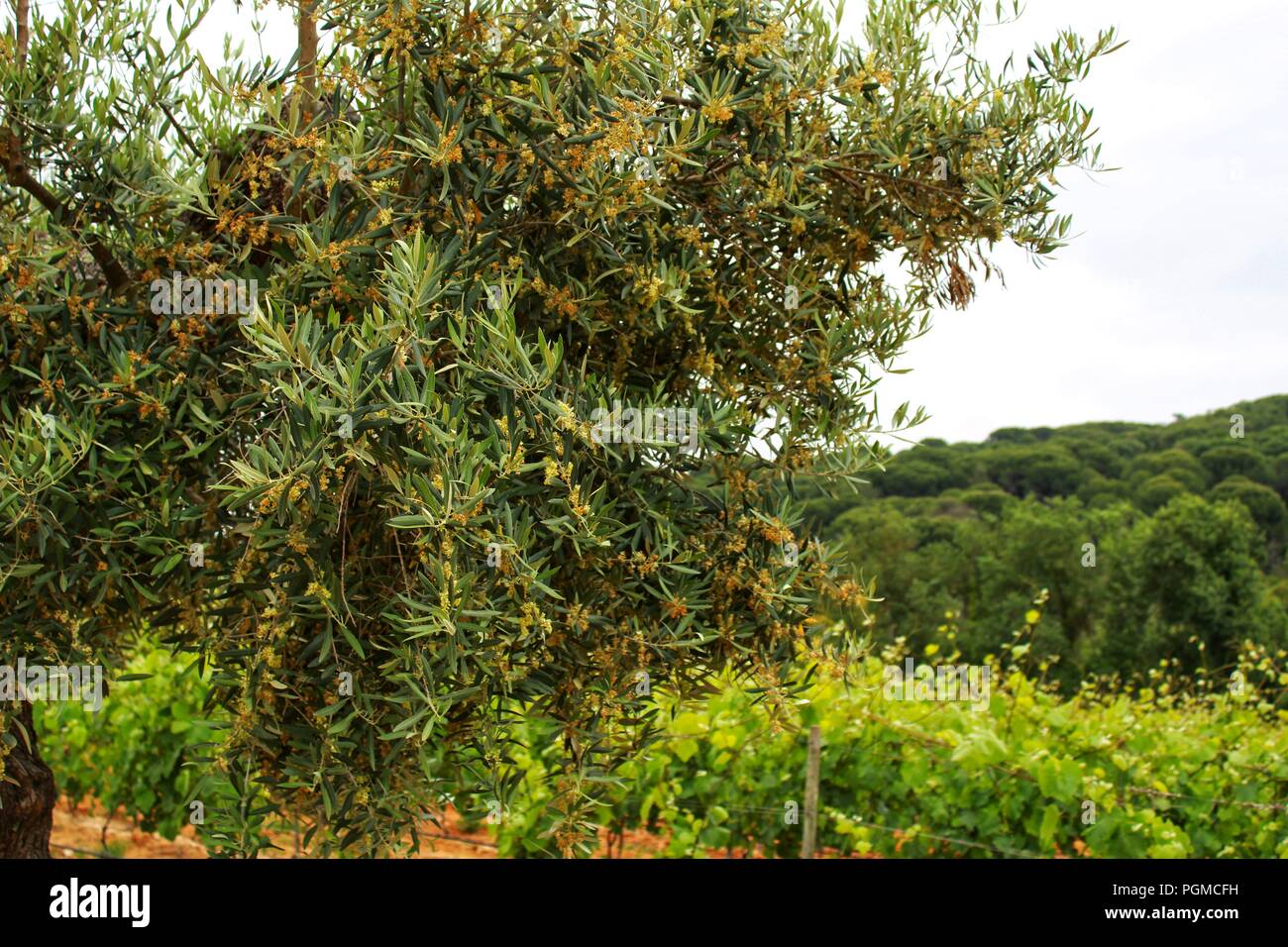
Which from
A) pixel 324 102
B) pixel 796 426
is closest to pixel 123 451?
pixel 324 102

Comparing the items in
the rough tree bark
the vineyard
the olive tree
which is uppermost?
the olive tree

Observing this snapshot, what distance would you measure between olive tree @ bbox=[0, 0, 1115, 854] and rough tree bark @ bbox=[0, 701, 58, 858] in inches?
37.5

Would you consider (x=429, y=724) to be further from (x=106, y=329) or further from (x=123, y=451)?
(x=106, y=329)

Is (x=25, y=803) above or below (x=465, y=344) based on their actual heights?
below

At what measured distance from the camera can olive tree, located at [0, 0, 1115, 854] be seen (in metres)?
3.66

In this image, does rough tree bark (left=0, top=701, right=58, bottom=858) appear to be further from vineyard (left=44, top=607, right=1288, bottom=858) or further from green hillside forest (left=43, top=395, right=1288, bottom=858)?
vineyard (left=44, top=607, right=1288, bottom=858)

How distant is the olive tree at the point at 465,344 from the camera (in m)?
3.66

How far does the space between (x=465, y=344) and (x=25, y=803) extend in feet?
11.4

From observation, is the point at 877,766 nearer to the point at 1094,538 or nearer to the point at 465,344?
the point at 465,344

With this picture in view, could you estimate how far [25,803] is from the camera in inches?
217

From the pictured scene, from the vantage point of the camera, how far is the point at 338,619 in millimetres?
3674

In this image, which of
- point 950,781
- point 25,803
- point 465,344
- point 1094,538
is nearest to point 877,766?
point 950,781

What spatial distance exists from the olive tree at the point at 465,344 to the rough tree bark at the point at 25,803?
3.13 feet

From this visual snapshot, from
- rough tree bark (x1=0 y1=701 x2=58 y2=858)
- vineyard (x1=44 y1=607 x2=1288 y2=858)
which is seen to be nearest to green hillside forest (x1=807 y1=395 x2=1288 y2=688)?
vineyard (x1=44 y1=607 x2=1288 y2=858)
